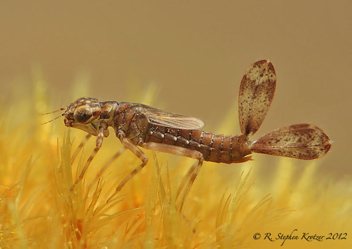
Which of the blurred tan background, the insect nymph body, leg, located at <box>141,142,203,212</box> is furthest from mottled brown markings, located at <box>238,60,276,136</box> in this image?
the blurred tan background

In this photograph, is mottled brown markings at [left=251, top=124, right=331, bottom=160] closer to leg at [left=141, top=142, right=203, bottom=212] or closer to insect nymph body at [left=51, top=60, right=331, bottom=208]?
insect nymph body at [left=51, top=60, right=331, bottom=208]

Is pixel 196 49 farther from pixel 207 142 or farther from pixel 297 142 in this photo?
pixel 297 142

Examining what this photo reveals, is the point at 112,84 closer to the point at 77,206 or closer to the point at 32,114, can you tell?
the point at 32,114

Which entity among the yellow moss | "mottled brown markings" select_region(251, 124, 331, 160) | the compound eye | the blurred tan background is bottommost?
the yellow moss

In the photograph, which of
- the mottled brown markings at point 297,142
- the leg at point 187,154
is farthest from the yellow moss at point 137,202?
the mottled brown markings at point 297,142

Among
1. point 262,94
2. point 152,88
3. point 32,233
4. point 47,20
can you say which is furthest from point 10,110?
point 47,20

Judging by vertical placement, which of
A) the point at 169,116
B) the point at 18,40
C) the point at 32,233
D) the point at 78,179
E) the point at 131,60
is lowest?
the point at 32,233

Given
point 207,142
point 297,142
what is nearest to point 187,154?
point 207,142
